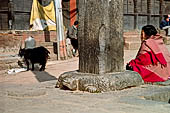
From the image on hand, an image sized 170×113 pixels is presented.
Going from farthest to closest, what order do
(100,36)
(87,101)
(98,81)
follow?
(100,36) → (98,81) → (87,101)

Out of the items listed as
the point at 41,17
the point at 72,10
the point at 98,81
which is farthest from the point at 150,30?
the point at 72,10

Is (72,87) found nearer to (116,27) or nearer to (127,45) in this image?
(116,27)

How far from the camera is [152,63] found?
4750 mm

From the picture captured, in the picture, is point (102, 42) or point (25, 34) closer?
point (102, 42)

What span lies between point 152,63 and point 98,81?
4.28 ft

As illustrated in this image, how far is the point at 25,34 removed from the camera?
1204cm

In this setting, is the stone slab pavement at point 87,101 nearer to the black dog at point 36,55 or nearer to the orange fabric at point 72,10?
the black dog at point 36,55

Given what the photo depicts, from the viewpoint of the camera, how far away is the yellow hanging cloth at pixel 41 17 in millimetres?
13633

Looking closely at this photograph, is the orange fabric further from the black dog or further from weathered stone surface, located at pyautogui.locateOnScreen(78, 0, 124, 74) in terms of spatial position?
weathered stone surface, located at pyautogui.locateOnScreen(78, 0, 124, 74)

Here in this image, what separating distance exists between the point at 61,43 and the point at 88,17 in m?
6.48

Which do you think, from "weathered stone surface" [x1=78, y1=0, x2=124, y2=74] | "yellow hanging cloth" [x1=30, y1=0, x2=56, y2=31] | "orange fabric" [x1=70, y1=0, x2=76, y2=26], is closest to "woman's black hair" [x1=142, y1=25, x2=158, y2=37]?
"weathered stone surface" [x1=78, y1=0, x2=124, y2=74]

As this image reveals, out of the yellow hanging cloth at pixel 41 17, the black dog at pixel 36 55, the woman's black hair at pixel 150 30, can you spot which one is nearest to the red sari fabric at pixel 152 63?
the woman's black hair at pixel 150 30

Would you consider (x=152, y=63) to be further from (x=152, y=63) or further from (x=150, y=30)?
(x=150, y=30)

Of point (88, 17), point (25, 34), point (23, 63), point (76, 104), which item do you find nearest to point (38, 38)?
point (25, 34)
